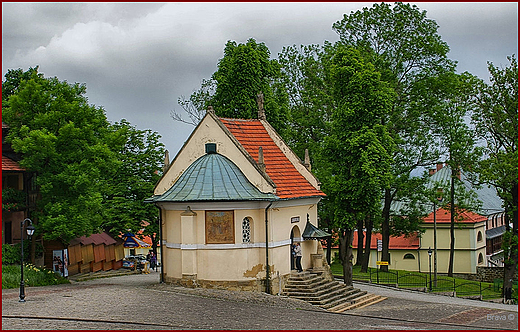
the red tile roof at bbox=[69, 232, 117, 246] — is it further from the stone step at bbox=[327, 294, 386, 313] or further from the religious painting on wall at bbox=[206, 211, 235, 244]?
the stone step at bbox=[327, 294, 386, 313]

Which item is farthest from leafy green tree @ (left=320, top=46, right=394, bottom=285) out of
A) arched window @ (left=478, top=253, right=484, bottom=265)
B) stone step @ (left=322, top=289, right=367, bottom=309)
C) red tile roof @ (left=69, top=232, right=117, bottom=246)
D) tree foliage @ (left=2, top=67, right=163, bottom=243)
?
arched window @ (left=478, top=253, right=484, bottom=265)

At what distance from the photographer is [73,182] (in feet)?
102

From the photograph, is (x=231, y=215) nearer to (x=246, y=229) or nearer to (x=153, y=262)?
(x=246, y=229)

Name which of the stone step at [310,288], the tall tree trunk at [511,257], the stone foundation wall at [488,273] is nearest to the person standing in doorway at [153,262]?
the stone step at [310,288]

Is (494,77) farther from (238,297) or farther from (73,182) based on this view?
(73,182)

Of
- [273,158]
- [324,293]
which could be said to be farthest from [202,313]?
[273,158]

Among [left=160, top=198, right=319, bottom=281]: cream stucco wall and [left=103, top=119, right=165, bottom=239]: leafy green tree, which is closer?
[left=160, top=198, right=319, bottom=281]: cream stucco wall

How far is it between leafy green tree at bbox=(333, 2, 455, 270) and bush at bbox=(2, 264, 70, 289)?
76.2 ft

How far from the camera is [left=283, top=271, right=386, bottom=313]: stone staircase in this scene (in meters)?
26.5

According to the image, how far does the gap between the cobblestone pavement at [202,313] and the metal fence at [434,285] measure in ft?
30.3

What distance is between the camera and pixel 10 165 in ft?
102

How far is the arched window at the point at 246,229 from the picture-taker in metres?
27.1

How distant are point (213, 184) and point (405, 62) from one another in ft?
72.4

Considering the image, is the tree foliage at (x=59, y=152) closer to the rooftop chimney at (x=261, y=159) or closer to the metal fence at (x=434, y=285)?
the rooftop chimney at (x=261, y=159)
